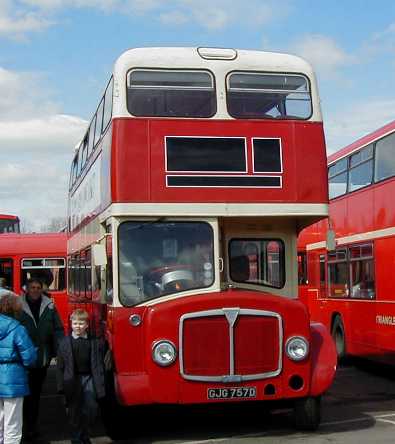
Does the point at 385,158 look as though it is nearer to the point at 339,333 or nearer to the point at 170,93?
the point at 339,333

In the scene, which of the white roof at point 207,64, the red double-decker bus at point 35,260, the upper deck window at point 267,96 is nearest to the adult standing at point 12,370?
the white roof at point 207,64

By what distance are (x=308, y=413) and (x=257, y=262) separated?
197 cm

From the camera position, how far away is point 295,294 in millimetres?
10695

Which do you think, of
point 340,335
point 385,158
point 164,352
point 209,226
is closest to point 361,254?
point 385,158

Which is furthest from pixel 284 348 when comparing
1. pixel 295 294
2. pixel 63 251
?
pixel 63 251

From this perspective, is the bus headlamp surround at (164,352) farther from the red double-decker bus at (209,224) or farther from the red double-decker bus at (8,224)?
the red double-decker bus at (8,224)

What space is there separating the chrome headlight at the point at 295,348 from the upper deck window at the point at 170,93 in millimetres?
2799

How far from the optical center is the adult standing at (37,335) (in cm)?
980

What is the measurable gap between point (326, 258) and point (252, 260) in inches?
329

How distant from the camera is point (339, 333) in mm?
18031

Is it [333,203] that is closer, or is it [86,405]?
[86,405]

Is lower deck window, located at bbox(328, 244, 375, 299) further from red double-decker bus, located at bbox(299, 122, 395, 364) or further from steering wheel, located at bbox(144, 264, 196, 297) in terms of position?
steering wheel, located at bbox(144, 264, 196, 297)

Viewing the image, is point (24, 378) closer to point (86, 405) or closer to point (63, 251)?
point (86, 405)

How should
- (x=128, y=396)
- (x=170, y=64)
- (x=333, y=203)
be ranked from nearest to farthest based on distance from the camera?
(x=128, y=396) → (x=170, y=64) → (x=333, y=203)
